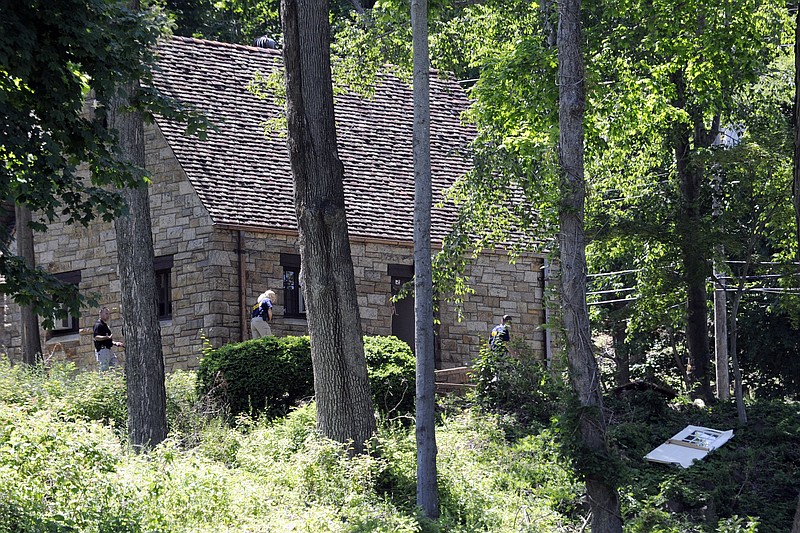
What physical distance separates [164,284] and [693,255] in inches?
413

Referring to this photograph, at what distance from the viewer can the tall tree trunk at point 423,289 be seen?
14.7 meters

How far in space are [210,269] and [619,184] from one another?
8.37 metres

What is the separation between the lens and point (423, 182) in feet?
49.1

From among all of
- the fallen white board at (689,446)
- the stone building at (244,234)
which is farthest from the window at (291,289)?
the fallen white board at (689,446)

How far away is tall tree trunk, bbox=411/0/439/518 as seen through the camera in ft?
48.3

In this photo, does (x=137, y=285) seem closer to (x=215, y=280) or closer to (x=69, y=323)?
(x=215, y=280)

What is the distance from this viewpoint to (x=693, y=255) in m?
20.9

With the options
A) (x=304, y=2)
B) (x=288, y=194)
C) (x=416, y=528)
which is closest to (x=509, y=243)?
(x=288, y=194)

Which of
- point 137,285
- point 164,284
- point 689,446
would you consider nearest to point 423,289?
point 137,285

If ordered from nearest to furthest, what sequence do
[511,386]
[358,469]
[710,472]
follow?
[358,469] → [710,472] → [511,386]

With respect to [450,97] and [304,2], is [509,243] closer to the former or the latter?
[450,97]

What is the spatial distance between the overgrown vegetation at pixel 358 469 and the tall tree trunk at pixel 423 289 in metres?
0.56

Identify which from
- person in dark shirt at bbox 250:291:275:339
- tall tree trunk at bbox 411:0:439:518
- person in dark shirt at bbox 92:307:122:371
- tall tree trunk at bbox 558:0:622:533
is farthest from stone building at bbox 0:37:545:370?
tall tree trunk at bbox 411:0:439:518

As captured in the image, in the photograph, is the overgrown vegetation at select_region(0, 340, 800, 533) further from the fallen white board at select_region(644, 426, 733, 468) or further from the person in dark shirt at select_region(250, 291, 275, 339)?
the person in dark shirt at select_region(250, 291, 275, 339)
